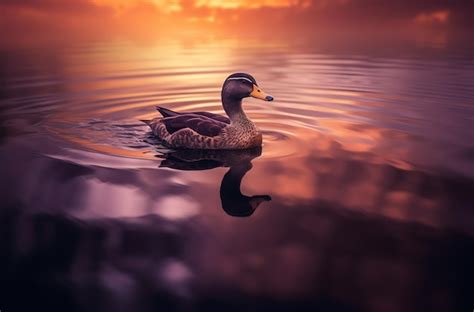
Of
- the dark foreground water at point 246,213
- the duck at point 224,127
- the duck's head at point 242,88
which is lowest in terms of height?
the dark foreground water at point 246,213

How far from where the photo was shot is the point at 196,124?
28.9 feet

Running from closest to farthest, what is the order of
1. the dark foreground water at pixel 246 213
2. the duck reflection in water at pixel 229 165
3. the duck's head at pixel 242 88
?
the dark foreground water at pixel 246 213 < the duck reflection in water at pixel 229 165 < the duck's head at pixel 242 88

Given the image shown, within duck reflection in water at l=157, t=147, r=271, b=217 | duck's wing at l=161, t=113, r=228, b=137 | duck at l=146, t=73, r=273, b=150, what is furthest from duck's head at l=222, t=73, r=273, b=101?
duck reflection in water at l=157, t=147, r=271, b=217

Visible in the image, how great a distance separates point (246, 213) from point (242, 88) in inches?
130

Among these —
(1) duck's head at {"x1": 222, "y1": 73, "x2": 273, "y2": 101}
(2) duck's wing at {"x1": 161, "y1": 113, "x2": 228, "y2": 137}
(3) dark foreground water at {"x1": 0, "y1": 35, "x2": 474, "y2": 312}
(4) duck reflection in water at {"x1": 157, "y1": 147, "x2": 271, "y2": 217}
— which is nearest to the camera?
(3) dark foreground water at {"x1": 0, "y1": 35, "x2": 474, "y2": 312}

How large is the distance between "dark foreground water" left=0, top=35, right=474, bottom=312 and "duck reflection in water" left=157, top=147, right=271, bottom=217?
4cm

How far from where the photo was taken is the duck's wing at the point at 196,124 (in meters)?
8.73

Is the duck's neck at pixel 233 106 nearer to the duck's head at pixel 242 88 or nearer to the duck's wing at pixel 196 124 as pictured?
the duck's head at pixel 242 88

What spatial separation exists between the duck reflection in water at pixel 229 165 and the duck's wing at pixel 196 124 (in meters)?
0.39

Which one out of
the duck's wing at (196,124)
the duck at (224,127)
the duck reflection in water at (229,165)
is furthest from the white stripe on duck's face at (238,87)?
the duck reflection in water at (229,165)

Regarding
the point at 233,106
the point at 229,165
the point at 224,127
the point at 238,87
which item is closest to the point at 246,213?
the point at 229,165

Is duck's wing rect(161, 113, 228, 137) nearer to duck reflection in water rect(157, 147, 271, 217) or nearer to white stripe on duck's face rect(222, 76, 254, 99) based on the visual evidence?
duck reflection in water rect(157, 147, 271, 217)

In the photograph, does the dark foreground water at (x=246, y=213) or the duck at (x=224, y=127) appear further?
the duck at (x=224, y=127)

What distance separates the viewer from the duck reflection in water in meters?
6.65
